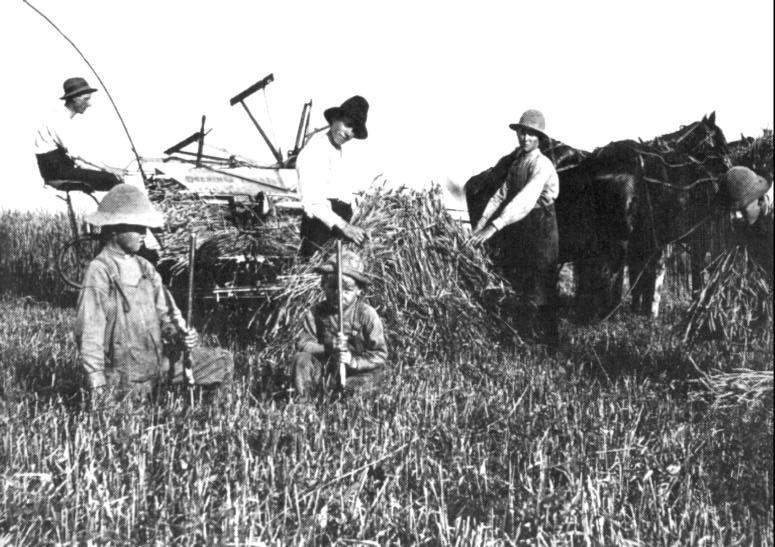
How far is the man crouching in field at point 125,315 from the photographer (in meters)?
3.90

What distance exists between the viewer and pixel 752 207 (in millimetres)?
4531

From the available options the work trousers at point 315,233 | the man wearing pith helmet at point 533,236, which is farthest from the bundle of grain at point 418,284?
the man wearing pith helmet at point 533,236

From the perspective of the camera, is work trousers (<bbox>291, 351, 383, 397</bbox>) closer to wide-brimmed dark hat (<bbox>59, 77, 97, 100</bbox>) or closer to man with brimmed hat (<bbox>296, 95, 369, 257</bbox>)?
man with brimmed hat (<bbox>296, 95, 369, 257</bbox>)

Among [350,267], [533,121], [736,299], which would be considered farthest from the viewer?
[533,121]

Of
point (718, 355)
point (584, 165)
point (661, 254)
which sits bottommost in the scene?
point (718, 355)

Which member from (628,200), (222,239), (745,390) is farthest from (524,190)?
(222,239)

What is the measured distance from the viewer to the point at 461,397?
4461 millimetres

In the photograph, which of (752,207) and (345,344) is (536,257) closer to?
(752,207)

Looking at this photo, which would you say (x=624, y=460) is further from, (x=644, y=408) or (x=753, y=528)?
(x=644, y=408)

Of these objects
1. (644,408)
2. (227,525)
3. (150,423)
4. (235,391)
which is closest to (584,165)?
(644,408)

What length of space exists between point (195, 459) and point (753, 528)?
6.77 ft

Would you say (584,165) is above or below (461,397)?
above

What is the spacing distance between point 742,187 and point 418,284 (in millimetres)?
2376

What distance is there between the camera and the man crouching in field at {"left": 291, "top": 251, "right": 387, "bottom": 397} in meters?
4.44
